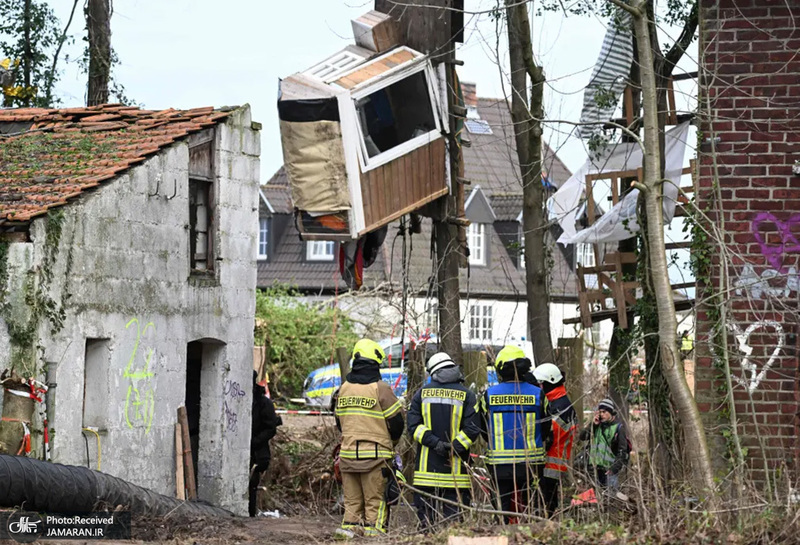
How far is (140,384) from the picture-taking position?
51.0 ft

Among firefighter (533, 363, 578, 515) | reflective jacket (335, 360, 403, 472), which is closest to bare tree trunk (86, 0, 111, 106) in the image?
reflective jacket (335, 360, 403, 472)

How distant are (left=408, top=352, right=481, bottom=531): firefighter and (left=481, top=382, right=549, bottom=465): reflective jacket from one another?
19 cm

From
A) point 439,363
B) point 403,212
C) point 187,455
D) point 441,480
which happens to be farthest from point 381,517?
point 403,212

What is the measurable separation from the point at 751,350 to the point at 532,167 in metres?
6.26

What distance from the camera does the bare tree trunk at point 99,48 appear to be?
23.1 m

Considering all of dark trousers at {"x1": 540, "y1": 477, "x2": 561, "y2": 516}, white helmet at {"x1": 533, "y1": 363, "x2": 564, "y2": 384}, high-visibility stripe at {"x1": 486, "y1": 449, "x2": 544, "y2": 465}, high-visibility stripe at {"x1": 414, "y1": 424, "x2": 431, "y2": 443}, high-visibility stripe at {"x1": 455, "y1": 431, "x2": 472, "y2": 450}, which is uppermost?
white helmet at {"x1": 533, "y1": 363, "x2": 564, "y2": 384}

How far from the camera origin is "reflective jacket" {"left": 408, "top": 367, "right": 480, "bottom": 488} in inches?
464

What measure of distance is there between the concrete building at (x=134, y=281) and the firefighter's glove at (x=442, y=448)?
4.79m

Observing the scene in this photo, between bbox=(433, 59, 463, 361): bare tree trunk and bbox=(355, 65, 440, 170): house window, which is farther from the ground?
bbox=(355, 65, 440, 170): house window

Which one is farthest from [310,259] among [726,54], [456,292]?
[726,54]

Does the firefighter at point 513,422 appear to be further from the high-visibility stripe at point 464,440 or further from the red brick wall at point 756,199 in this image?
the red brick wall at point 756,199

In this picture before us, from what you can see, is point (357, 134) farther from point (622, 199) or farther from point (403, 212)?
point (622, 199)

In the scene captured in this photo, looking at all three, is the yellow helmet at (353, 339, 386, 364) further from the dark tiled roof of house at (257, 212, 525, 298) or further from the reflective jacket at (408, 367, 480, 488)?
the dark tiled roof of house at (257, 212, 525, 298)

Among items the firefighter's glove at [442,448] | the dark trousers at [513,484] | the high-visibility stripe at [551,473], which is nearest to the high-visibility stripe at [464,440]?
the firefighter's glove at [442,448]
